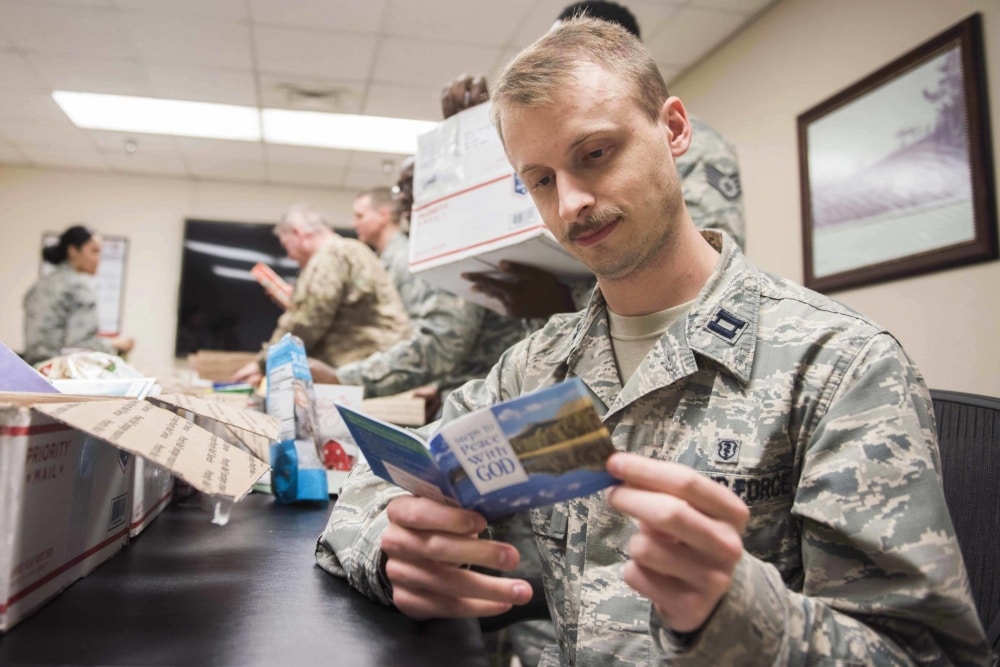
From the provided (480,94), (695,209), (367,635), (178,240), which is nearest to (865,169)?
(695,209)

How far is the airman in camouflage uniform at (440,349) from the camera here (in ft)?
6.20

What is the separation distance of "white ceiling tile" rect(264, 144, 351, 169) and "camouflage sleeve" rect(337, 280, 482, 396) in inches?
127

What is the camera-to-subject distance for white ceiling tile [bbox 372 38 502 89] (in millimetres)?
3340

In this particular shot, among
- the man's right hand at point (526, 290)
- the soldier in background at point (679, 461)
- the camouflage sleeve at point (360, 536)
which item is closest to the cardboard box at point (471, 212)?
the man's right hand at point (526, 290)

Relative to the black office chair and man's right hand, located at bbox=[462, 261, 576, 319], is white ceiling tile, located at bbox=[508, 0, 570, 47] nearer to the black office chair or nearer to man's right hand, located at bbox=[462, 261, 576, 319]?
man's right hand, located at bbox=[462, 261, 576, 319]

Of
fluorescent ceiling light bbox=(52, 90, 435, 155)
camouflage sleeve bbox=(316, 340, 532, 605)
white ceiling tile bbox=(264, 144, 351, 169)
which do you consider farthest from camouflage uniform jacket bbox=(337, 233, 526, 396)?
white ceiling tile bbox=(264, 144, 351, 169)

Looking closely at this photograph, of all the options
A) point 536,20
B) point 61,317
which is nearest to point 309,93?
point 536,20

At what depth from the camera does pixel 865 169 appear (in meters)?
2.42

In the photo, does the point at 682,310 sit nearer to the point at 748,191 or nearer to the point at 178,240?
the point at 748,191

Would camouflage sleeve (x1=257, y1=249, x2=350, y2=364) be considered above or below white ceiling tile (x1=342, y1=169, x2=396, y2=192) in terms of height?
below

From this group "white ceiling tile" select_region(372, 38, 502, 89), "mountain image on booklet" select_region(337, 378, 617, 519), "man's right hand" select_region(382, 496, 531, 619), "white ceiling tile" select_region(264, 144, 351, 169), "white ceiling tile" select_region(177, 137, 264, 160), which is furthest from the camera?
"white ceiling tile" select_region(264, 144, 351, 169)

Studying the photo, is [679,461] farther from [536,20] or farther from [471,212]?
[536,20]

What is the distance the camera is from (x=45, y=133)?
4543mm

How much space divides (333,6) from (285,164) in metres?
2.30
